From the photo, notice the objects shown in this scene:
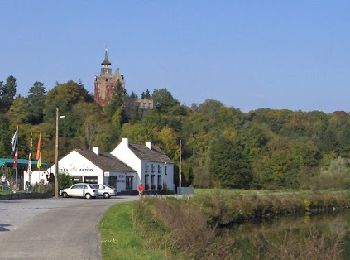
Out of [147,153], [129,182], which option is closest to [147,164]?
[147,153]

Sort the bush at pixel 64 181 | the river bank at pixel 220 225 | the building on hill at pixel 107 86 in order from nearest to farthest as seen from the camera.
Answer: the river bank at pixel 220 225, the bush at pixel 64 181, the building on hill at pixel 107 86

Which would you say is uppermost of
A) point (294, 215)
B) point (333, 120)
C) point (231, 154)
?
point (333, 120)

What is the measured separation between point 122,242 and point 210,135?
104622mm

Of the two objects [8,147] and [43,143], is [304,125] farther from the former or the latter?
[8,147]

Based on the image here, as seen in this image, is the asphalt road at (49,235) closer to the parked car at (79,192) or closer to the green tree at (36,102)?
the parked car at (79,192)

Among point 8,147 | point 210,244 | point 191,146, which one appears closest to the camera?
point 210,244

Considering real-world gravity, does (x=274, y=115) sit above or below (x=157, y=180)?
above

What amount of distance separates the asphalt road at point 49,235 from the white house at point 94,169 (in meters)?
42.1

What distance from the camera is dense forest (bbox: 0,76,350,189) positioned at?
96.5m

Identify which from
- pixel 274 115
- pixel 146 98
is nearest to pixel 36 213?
pixel 274 115

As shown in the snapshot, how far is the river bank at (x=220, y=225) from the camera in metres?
18.3

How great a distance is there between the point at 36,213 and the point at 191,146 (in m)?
90.0

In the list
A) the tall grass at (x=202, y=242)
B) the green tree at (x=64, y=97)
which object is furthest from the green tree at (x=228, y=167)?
the tall grass at (x=202, y=242)

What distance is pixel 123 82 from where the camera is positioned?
184 meters
